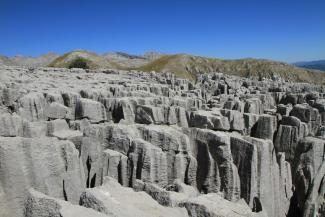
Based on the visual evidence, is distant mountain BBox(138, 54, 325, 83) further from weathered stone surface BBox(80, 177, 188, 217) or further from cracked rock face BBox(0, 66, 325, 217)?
weathered stone surface BBox(80, 177, 188, 217)

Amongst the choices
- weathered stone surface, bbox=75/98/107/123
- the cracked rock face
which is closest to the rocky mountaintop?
weathered stone surface, bbox=75/98/107/123

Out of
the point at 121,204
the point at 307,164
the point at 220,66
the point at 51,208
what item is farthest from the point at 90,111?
the point at 220,66

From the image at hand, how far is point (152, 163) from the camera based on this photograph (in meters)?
9.17

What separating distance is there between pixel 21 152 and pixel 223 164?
18.4 feet

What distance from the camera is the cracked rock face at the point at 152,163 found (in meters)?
6.67

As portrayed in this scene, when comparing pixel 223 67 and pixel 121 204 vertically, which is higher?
pixel 223 67

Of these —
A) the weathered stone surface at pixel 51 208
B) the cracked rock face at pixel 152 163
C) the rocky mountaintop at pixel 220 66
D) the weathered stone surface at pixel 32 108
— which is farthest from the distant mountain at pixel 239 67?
the weathered stone surface at pixel 51 208

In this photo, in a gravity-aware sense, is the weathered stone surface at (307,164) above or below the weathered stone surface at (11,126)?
below

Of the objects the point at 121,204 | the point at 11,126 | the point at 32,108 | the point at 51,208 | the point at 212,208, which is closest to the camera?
the point at 51,208

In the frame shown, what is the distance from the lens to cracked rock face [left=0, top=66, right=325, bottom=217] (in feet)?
21.9

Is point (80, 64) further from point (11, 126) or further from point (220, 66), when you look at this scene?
point (11, 126)

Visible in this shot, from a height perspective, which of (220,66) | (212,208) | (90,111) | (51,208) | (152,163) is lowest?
(212,208)

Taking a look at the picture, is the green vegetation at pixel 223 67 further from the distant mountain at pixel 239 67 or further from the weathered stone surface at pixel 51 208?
the weathered stone surface at pixel 51 208

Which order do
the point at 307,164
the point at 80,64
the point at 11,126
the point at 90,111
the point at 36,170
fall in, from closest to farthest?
the point at 36,170, the point at 11,126, the point at 307,164, the point at 90,111, the point at 80,64
